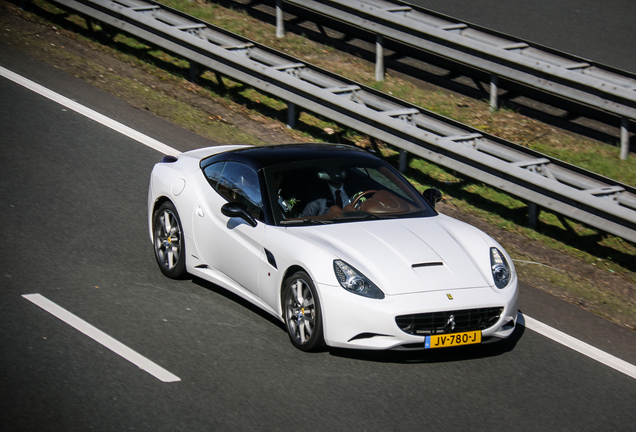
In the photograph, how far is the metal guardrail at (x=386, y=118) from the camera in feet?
29.3

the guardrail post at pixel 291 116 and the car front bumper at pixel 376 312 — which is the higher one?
the car front bumper at pixel 376 312

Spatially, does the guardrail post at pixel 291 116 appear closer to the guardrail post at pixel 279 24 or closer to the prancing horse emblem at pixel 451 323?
the guardrail post at pixel 279 24

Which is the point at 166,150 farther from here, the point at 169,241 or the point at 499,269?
the point at 499,269

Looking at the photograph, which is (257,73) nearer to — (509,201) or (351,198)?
(509,201)

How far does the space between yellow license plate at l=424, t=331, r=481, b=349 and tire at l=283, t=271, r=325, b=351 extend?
0.80 meters

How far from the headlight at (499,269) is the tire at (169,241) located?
2.86 meters

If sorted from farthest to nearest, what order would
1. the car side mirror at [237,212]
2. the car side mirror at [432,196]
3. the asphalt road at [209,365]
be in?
1. the car side mirror at [432,196]
2. the car side mirror at [237,212]
3. the asphalt road at [209,365]

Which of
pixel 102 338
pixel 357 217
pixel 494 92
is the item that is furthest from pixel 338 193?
pixel 494 92

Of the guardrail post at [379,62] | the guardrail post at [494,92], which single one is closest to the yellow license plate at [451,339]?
the guardrail post at [494,92]

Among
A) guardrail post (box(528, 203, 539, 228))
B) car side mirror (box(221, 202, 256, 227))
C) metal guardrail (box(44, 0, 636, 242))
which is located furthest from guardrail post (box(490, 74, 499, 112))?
car side mirror (box(221, 202, 256, 227))

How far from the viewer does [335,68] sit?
44.7 ft

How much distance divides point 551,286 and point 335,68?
671cm

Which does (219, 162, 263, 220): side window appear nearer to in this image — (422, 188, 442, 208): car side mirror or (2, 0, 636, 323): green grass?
(422, 188, 442, 208): car side mirror

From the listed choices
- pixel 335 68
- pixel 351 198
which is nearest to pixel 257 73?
pixel 335 68
